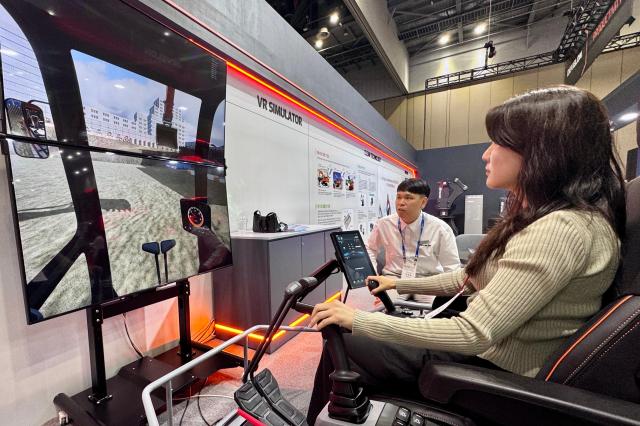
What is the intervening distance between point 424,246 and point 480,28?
8382 mm

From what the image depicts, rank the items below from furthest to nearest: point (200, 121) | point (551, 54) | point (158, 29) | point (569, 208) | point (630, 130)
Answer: point (551, 54) → point (630, 130) → point (200, 121) → point (158, 29) → point (569, 208)

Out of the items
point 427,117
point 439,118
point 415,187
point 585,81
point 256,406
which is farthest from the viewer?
point 427,117

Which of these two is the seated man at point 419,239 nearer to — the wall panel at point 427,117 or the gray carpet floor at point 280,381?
the gray carpet floor at point 280,381

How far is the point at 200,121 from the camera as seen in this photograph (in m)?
1.68

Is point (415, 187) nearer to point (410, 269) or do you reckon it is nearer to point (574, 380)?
point (410, 269)

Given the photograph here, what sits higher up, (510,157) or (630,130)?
(630,130)

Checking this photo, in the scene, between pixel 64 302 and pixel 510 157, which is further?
pixel 64 302

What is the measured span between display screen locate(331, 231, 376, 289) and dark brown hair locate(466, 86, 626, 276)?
0.60m

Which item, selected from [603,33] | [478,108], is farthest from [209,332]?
[478,108]

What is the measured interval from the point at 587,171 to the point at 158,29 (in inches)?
73.7

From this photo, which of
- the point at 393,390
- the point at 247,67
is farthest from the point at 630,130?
the point at 393,390

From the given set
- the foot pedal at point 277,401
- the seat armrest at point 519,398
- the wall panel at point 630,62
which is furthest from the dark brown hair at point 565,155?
the wall panel at point 630,62

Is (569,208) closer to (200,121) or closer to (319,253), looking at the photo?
(200,121)

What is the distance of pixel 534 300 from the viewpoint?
634 millimetres
